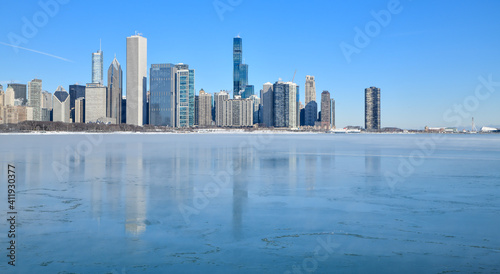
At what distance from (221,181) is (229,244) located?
40.6 ft

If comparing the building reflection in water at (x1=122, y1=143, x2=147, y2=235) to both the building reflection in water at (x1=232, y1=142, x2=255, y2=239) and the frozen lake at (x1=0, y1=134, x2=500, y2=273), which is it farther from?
the building reflection in water at (x1=232, y1=142, x2=255, y2=239)

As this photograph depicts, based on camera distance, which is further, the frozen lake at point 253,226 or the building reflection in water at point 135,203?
the building reflection in water at point 135,203

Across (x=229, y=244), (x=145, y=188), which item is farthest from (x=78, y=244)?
(x=145, y=188)

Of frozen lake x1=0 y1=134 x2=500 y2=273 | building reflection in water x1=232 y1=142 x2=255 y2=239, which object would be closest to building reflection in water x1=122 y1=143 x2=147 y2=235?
frozen lake x1=0 y1=134 x2=500 y2=273

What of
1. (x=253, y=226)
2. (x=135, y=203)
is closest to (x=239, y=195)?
(x=135, y=203)

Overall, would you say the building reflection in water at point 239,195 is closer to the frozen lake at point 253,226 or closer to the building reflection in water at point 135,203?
the frozen lake at point 253,226

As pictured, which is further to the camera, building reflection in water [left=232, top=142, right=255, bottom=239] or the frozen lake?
building reflection in water [left=232, top=142, right=255, bottom=239]

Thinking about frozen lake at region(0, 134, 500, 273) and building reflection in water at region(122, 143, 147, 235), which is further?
building reflection in water at region(122, 143, 147, 235)

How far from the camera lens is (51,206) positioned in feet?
50.2

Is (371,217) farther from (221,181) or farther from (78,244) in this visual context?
(221,181)

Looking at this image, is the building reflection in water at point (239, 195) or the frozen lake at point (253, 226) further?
the building reflection in water at point (239, 195)

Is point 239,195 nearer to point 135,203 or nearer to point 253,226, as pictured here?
point 135,203

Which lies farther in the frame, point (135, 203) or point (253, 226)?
point (135, 203)

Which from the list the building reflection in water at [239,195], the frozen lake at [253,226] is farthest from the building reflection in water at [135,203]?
the building reflection in water at [239,195]
